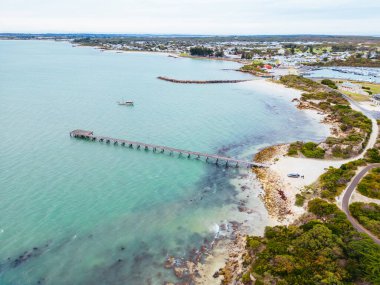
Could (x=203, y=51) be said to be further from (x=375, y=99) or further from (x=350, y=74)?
(x=375, y=99)

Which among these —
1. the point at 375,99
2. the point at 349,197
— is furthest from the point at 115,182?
the point at 375,99

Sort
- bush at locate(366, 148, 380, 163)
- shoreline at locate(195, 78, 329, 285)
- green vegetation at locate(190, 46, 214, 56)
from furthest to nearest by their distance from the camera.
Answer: green vegetation at locate(190, 46, 214, 56)
bush at locate(366, 148, 380, 163)
shoreline at locate(195, 78, 329, 285)

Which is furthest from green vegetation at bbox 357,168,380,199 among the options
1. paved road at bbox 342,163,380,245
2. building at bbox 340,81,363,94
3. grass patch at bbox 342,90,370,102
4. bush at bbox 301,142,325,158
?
building at bbox 340,81,363,94

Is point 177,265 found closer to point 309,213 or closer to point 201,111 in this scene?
point 309,213

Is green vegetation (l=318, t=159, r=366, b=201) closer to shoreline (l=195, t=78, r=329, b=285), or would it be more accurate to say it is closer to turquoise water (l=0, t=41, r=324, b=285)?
shoreline (l=195, t=78, r=329, b=285)

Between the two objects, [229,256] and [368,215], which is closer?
[229,256]

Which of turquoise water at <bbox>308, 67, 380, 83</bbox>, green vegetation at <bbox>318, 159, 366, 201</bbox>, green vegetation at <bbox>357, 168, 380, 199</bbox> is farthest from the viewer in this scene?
turquoise water at <bbox>308, 67, 380, 83</bbox>
